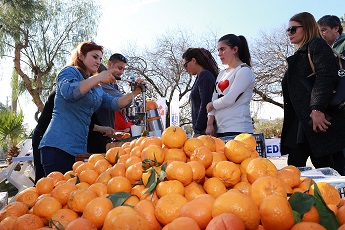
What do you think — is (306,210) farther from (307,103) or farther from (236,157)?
(307,103)

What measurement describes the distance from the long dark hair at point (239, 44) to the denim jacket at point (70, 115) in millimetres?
1259

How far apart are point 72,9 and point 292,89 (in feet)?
64.7

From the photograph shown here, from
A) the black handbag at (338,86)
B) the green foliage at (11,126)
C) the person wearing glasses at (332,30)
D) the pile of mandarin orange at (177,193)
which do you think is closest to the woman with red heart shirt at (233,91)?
the black handbag at (338,86)

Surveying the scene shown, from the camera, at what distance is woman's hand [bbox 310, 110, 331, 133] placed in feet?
7.81

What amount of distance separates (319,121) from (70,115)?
1787mm

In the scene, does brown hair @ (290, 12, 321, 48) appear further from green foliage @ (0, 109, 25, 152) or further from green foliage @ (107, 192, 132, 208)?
green foliage @ (0, 109, 25, 152)

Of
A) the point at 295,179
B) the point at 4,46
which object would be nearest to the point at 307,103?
the point at 295,179

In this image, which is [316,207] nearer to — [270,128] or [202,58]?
[202,58]

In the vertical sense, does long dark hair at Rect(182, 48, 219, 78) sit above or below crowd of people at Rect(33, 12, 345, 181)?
above

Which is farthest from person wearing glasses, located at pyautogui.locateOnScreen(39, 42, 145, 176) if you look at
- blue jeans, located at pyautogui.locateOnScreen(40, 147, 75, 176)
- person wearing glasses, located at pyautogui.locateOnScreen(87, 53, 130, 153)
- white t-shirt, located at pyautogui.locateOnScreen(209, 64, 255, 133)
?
white t-shirt, located at pyautogui.locateOnScreen(209, 64, 255, 133)

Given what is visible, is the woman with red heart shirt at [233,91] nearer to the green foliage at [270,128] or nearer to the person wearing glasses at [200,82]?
the person wearing glasses at [200,82]

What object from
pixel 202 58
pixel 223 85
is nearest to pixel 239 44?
pixel 223 85

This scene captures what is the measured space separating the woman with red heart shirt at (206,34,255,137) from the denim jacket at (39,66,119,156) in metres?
1.08

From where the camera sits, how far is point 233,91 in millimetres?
2811
